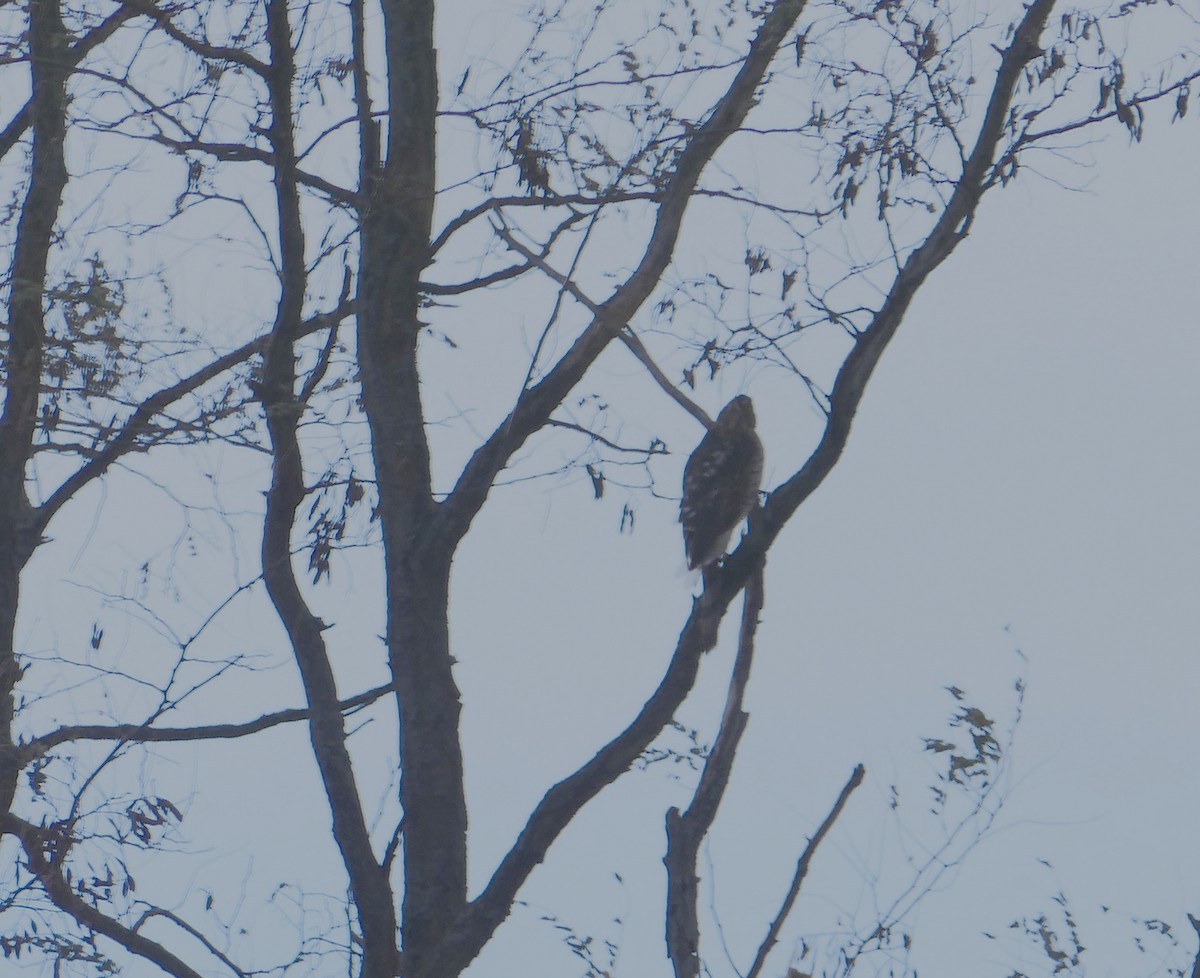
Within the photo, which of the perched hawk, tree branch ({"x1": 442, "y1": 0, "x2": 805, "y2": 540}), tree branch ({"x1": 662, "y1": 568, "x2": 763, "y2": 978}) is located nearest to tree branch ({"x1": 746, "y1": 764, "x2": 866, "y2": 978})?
tree branch ({"x1": 662, "y1": 568, "x2": 763, "y2": 978})

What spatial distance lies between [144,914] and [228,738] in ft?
2.82

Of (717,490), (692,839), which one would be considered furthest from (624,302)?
(717,490)

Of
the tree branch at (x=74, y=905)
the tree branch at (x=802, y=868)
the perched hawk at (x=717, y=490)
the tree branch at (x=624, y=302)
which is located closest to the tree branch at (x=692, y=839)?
the tree branch at (x=802, y=868)

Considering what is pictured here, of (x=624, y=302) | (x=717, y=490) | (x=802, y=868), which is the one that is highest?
(x=717, y=490)

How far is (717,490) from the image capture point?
6457 mm

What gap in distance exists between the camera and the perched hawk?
6375mm

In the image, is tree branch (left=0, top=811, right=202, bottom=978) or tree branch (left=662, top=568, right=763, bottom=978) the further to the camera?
tree branch (left=0, top=811, right=202, bottom=978)

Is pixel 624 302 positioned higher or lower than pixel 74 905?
higher

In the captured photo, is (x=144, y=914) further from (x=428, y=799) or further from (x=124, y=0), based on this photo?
(x=124, y=0)

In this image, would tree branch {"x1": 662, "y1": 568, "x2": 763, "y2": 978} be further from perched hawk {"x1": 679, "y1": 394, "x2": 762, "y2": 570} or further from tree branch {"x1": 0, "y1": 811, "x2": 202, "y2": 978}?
perched hawk {"x1": 679, "y1": 394, "x2": 762, "y2": 570}

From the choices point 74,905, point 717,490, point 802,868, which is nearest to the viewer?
point 802,868

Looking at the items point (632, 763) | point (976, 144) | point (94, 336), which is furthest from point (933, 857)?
point (94, 336)

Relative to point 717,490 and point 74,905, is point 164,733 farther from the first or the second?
point 717,490

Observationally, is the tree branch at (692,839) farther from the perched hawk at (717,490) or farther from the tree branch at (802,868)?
the perched hawk at (717,490)
